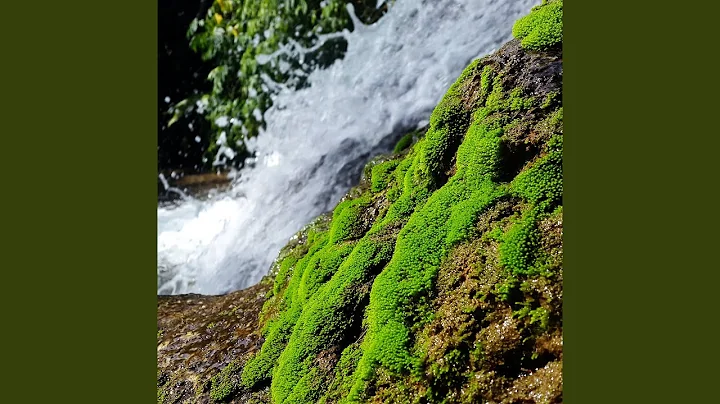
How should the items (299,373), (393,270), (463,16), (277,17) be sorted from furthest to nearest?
(277,17) < (463,16) < (299,373) < (393,270)

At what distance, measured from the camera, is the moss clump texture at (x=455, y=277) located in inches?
68.2

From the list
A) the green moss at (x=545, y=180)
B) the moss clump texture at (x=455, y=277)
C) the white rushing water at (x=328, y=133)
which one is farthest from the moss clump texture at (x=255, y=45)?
the green moss at (x=545, y=180)

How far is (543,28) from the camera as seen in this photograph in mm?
2260

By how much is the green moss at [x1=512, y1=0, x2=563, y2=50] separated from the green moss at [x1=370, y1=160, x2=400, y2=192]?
2.55ft

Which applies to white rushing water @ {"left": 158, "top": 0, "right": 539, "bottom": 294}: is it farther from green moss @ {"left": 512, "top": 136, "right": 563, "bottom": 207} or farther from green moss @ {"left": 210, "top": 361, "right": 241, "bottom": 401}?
green moss @ {"left": 512, "top": 136, "right": 563, "bottom": 207}

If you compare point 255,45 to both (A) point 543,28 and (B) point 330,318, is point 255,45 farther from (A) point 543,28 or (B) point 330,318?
(B) point 330,318

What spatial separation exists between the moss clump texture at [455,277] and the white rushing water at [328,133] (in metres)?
1.26

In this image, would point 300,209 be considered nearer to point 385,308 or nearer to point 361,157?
point 361,157

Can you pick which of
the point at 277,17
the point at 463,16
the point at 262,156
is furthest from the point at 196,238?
the point at 463,16

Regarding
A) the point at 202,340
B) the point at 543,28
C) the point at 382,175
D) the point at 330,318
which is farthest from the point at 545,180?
the point at 202,340

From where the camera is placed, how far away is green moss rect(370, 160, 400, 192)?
9.01ft

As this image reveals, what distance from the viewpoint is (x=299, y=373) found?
2184 millimetres

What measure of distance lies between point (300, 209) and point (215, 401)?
159 centimetres

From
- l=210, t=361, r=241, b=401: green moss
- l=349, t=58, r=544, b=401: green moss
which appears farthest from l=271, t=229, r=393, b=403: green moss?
l=210, t=361, r=241, b=401: green moss
